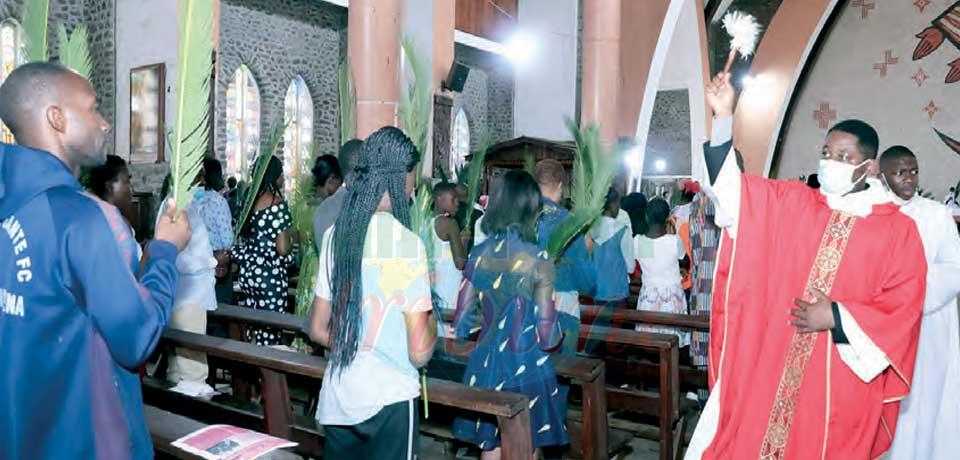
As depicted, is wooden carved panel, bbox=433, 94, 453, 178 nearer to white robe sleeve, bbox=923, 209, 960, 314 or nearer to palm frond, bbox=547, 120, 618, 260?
palm frond, bbox=547, 120, 618, 260

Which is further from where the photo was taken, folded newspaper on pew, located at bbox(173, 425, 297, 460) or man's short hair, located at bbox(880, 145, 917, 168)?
man's short hair, located at bbox(880, 145, 917, 168)

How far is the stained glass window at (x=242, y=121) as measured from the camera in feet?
42.7

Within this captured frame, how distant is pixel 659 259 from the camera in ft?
16.4

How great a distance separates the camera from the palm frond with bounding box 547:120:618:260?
11.2 feet

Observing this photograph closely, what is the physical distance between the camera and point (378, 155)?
1994 mm

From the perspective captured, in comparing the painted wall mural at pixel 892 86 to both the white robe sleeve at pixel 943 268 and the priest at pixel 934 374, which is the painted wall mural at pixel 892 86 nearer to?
the priest at pixel 934 374

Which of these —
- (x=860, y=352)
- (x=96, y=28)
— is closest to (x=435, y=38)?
(x=96, y=28)

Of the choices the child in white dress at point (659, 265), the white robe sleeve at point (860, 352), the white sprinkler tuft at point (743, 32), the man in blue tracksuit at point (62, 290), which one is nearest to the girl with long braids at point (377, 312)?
the man in blue tracksuit at point (62, 290)

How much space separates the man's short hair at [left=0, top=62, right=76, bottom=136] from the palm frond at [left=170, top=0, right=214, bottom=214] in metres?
0.29

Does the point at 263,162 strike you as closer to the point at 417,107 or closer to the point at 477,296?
the point at 417,107

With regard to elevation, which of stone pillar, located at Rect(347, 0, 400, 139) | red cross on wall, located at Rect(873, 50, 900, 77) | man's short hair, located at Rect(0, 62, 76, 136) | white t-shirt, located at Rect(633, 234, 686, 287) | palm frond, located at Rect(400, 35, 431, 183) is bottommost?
white t-shirt, located at Rect(633, 234, 686, 287)

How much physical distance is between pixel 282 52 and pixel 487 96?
562 centimetres

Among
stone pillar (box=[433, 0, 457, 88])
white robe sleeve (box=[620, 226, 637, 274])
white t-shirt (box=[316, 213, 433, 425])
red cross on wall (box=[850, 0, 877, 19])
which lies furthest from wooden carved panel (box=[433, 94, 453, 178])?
red cross on wall (box=[850, 0, 877, 19])

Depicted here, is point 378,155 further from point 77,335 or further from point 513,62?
point 513,62
